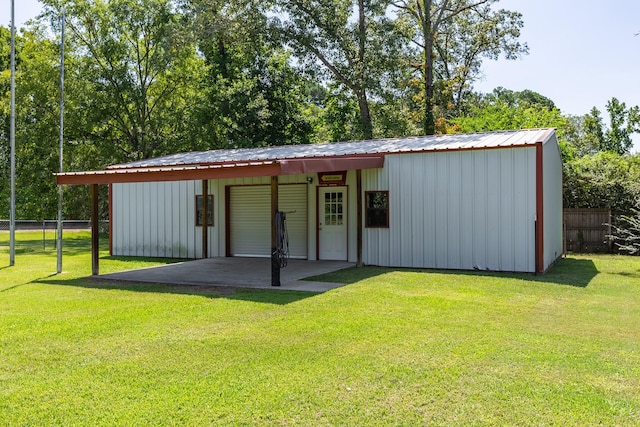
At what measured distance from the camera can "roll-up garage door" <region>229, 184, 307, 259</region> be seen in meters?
14.0

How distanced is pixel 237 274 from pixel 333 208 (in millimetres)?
3587

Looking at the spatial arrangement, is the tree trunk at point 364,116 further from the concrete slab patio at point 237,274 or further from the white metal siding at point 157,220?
the concrete slab patio at point 237,274

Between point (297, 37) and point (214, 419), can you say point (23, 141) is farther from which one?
point (214, 419)

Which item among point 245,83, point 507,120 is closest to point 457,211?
point 507,120

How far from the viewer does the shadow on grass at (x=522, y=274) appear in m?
9.90

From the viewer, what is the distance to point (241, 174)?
8.87 m

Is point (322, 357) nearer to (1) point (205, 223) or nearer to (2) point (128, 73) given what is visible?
(1) point (205, 223)

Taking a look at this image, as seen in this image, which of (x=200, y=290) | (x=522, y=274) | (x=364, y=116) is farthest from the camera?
(x=364, y=116)

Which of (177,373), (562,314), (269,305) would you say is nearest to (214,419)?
(177,373)

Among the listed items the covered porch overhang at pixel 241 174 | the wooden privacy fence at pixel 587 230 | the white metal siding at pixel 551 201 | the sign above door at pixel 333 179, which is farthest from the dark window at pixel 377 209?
the wooden privacy fence at pixel 587 230

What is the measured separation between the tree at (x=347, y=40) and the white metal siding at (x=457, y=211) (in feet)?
42.1

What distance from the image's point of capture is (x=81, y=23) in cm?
2555

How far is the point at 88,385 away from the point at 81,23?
25.6 m

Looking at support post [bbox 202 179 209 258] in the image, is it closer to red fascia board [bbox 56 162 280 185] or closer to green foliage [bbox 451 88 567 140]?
red fascia board [bbox 56 162 280 185]
